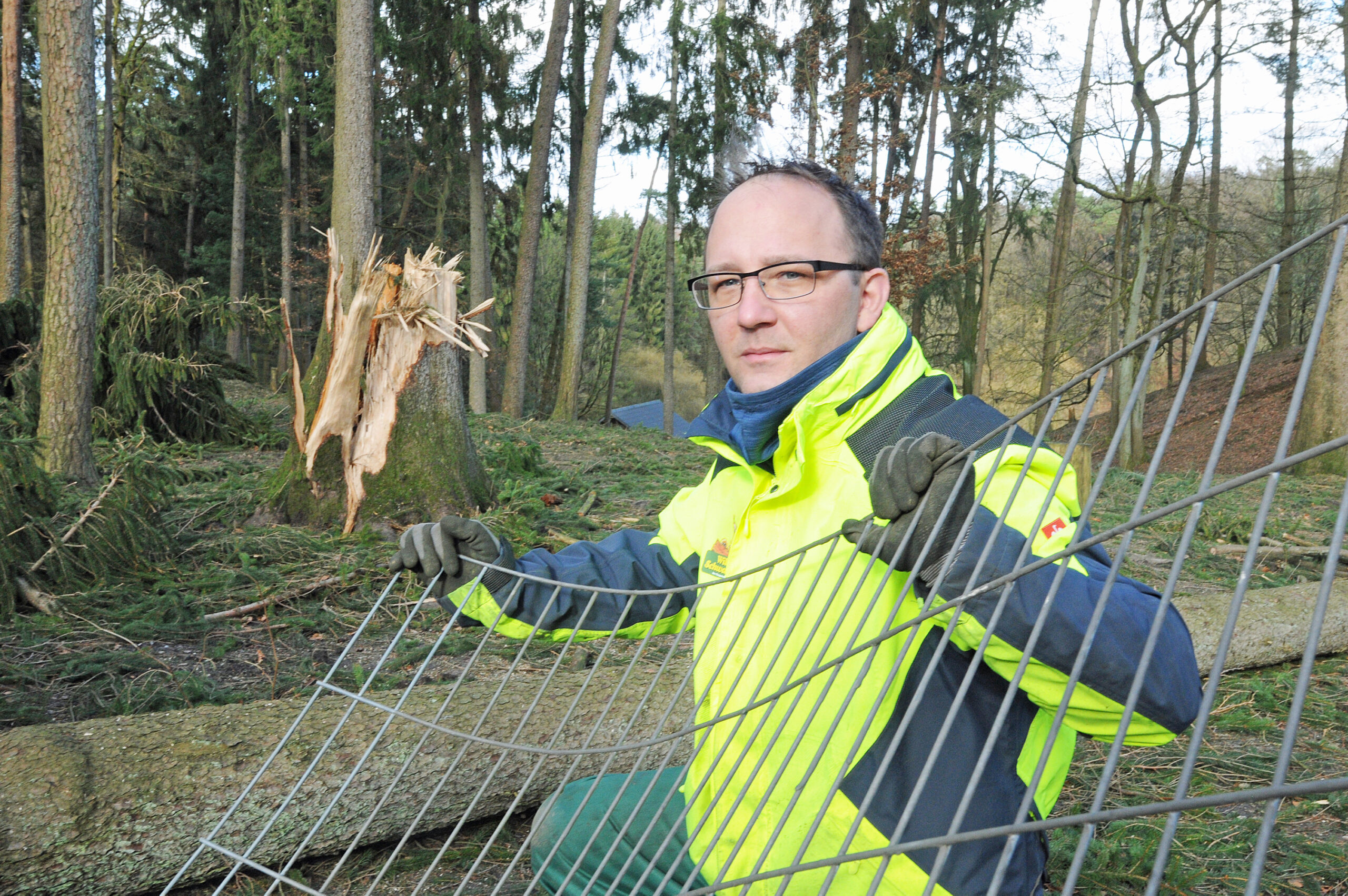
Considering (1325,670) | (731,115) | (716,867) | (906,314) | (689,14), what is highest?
(689,14)

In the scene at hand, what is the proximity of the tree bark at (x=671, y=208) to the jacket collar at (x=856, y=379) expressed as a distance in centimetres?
1569

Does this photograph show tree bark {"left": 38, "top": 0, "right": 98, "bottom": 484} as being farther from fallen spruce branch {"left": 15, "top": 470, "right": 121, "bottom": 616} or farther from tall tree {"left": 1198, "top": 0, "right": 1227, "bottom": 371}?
tall tree {"left": 1198, "top": 0, "right": 1227, "bottom": 371}

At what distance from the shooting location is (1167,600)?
2.86 ft

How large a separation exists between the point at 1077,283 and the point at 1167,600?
22.3m

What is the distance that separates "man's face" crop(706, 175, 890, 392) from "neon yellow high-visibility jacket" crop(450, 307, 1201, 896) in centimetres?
14

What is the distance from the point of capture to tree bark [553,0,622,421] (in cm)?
1327

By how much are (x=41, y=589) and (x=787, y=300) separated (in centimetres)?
363

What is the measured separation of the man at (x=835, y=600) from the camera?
3.80ft

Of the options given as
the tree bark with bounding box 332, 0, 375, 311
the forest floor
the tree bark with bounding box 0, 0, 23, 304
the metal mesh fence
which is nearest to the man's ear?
the metal mesh fence

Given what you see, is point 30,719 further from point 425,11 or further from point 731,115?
point 731,115

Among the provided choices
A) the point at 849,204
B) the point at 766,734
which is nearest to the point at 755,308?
the point at 849,204

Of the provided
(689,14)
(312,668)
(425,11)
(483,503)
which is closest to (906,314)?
(689,14)

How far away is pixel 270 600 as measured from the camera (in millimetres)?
3811

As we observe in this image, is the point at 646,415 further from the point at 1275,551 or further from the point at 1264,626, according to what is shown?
the point at 1264,626
